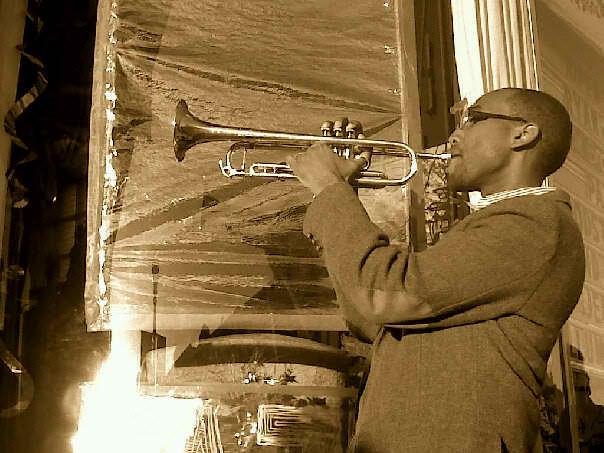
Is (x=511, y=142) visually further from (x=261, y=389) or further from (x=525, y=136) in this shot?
(x=261, y=389)

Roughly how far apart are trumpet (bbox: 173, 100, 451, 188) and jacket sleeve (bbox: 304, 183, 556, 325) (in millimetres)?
359

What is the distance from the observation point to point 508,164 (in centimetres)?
149

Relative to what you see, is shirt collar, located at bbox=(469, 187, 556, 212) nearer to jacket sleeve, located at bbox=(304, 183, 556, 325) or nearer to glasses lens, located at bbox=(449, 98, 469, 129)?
jacket sleeve, located at bbox=(304, 183, 556, 325)

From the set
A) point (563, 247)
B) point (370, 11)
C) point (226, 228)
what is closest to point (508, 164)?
point (563, 247)

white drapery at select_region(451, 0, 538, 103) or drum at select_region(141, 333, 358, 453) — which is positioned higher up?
white drapery at select_region(451, 0, 538, 103)

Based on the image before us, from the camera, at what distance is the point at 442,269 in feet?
4.12

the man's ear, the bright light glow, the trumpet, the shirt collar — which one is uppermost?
the trumpet

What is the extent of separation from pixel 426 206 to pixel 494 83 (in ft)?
1.43

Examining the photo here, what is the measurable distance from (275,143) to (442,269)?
2.44ft

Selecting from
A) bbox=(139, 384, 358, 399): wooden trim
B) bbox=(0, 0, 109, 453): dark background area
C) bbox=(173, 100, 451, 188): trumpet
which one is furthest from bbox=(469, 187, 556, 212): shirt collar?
bbox=(0, 0, 109, 453): dark background area

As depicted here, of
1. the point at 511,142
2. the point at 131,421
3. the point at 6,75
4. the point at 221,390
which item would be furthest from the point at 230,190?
the point at 511,142

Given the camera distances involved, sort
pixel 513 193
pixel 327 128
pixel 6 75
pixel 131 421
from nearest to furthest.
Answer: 1. pixel 513 193
2. pixel 327 128
3. pixel 131 421
4. pixel 6 75

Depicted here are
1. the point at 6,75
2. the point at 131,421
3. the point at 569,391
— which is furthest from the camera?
the point at 569,391

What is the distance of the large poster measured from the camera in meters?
2.09
